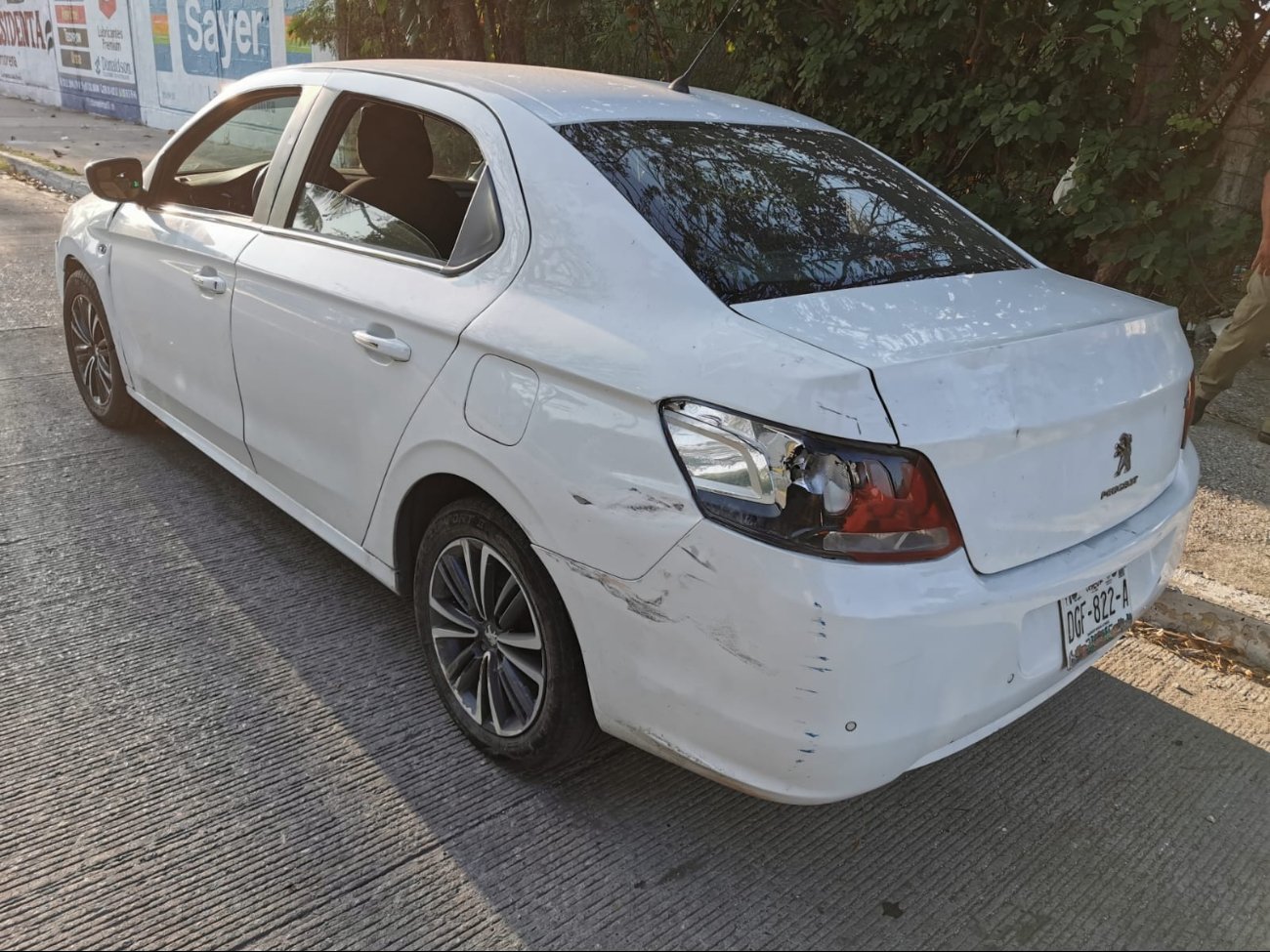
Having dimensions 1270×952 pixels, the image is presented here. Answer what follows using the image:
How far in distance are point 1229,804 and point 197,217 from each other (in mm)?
3796

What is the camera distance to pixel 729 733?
6.72 feet

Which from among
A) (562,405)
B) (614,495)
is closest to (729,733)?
(614,495)

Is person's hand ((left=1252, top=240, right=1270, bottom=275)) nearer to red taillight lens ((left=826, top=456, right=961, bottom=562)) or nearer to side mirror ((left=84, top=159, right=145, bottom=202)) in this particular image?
red taillight lens ((left=826, top=456, right=961, bottom=562))

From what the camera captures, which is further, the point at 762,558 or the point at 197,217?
the point at 197,217

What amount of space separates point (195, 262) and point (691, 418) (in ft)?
7.81

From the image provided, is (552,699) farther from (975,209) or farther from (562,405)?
(975,209)

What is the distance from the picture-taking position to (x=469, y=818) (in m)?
2.52

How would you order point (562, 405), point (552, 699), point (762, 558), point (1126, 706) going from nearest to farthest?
point (762, 558) < point (562, 405) < point (552, 699) < point (1126, 706)

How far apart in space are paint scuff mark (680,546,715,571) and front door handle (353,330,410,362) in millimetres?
1040

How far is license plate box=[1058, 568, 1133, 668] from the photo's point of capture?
2.24m

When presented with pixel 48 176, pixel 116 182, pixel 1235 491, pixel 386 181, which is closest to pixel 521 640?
pixel 386 181

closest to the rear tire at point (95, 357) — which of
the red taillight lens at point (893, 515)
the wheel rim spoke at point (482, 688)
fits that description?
the wheel rim spoke at point (482, 688)

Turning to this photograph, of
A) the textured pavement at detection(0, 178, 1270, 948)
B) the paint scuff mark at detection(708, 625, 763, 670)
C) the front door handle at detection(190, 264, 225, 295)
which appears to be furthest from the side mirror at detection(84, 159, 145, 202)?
the paint scuff mark at detection(708, 625, 763, 670)

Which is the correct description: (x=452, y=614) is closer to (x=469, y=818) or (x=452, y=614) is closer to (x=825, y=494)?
(x=469, y=818)
